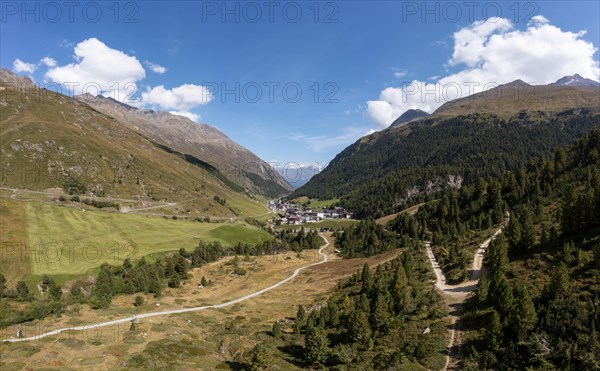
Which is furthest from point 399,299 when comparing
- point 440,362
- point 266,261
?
point 266,261

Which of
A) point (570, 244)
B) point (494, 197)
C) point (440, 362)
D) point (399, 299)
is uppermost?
point (494, 197)

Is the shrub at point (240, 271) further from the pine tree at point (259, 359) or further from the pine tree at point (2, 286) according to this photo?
the pine tree at point (259, 359)

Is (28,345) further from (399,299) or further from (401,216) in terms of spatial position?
(401,216)

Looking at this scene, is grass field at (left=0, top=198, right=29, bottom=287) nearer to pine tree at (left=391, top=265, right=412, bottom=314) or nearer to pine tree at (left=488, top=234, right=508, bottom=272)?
pine tree at (left=391, top=265, right=412, bottom=314)

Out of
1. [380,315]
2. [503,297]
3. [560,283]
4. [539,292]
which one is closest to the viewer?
[560,283]

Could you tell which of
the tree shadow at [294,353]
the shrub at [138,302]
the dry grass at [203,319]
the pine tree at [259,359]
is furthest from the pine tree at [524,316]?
the shrub at [138,302]

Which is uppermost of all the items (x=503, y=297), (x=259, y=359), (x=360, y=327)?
(x=503, y=297)

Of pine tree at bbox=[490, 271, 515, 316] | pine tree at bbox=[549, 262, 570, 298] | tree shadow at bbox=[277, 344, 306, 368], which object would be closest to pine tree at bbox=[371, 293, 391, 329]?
tree shadow at bbox=[277, 344, 306, 368]

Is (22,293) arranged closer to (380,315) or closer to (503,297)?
(380,315)

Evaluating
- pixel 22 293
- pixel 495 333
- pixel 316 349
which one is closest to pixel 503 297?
pixel 495 333
